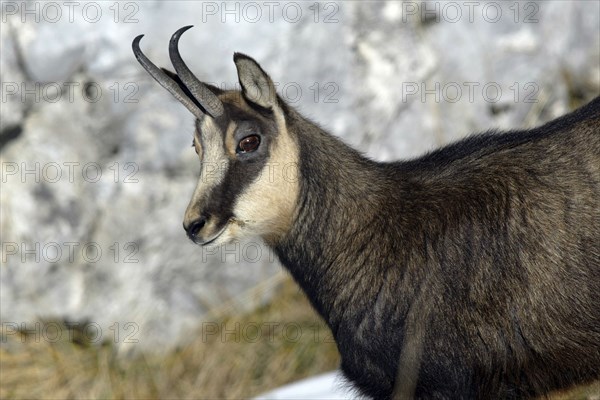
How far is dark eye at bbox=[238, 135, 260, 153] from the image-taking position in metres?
4.19

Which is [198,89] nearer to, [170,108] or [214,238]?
[214,238]

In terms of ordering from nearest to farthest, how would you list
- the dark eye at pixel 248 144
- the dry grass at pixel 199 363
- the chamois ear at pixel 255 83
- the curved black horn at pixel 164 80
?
1. the chamois ear at pixel 255 83
2. the dark eye at pixel 248 144
3. the curved black horn at pixel 164 80
4. the dry grass at pixel 199 363

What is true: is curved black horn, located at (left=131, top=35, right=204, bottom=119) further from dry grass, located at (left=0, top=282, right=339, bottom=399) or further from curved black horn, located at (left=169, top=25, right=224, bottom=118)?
dry grass, located at (left=0, top=282, right=339, bottom=399)

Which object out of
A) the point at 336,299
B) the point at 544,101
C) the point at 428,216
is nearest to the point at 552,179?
the point at 428,216

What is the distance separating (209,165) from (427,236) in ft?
3.48

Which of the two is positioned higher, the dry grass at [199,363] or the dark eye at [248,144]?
the dark eye at [248,144]

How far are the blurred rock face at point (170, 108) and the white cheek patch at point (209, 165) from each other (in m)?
2.67

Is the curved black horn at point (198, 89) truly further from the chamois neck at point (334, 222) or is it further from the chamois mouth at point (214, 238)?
the chamois mouth at point (214, 238)

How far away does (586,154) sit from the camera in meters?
4.21

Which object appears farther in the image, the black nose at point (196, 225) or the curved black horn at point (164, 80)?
the curved black horn at point (164, 80)

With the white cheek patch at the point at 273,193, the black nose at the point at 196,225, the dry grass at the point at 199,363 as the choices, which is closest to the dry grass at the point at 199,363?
the dry grass at the point at 199,363

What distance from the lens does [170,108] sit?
23.1 feet

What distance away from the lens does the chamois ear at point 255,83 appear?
13.3ft

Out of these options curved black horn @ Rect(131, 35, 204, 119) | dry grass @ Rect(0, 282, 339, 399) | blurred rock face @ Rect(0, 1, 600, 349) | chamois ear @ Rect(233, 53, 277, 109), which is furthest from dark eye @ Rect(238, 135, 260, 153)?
dry grass @ Rect(0, 282, 339, 399)
